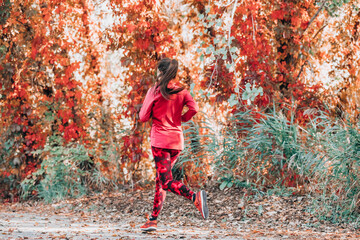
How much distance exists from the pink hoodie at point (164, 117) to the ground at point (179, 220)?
983mm

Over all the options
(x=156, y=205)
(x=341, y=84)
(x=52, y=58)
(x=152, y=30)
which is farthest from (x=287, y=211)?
(x=52, y=58)

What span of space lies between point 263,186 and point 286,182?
0.34 meters

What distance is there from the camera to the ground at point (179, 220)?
537 centimetres

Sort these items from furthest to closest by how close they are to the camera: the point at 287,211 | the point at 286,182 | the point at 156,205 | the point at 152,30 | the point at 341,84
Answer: the point at 341,84, the point at 152,30, the point at 286,182, the point at 287,211, the point at 156,205

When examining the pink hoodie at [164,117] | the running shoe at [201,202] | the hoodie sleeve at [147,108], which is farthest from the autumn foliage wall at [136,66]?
the running shoe at [201,202]

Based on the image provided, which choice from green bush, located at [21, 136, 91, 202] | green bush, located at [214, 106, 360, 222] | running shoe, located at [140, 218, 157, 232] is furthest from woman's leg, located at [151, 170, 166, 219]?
green bush, located at [21, 136, 91, 202]

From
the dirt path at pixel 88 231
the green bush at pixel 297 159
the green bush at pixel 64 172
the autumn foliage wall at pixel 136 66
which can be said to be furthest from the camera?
the green bush at pixel 64 172

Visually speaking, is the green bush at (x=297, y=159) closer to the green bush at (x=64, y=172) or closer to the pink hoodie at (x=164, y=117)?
the pink hoodie at (x=164, y=117)

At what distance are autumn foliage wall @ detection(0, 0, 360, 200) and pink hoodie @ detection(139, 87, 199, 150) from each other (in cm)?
215

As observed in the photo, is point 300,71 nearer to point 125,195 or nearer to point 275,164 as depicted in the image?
point 275,164

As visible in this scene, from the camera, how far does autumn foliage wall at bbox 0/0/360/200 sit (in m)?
8.34

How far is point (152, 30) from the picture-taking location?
840cm

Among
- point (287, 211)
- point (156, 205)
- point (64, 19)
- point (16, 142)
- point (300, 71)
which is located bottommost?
point (287, 211)

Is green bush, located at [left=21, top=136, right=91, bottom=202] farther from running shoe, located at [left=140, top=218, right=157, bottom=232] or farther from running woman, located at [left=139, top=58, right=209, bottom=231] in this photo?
running woman, located at [left=139, top=58, right=209, bottom=231]
